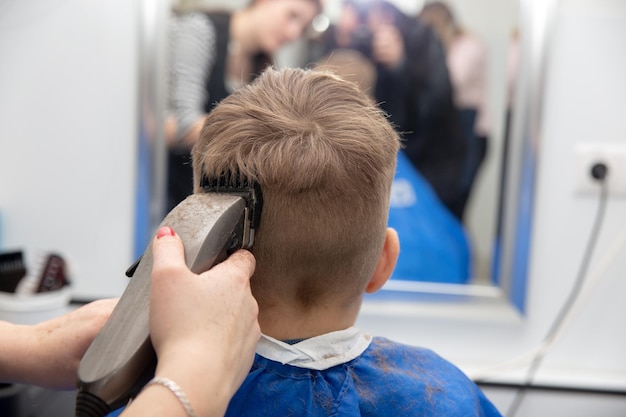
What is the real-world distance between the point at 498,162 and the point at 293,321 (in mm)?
1017

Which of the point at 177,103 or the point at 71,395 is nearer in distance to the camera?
the point at 71,395

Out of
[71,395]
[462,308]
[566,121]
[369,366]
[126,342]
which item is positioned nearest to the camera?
[126,342]

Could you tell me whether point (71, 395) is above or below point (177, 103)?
below

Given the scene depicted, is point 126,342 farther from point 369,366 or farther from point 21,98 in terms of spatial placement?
point 21,98

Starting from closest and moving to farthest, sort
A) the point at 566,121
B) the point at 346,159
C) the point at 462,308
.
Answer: the point at 346,159 → the point at 566,121 → the point at 462,308

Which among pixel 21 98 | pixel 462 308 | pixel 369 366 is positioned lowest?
pixel 462 308

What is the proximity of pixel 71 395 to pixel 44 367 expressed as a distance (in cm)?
35

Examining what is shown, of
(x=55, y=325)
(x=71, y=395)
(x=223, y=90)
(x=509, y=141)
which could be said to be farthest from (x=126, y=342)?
(x=509, y=141)

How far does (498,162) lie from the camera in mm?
1644

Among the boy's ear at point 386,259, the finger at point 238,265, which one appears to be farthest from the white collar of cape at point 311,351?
the finger at point 238,265

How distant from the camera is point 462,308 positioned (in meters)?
1.71

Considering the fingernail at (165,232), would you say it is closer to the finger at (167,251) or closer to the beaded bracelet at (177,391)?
the finger at (167,251)

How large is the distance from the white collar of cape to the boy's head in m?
0.06

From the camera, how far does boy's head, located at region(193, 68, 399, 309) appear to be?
2.53 feet
